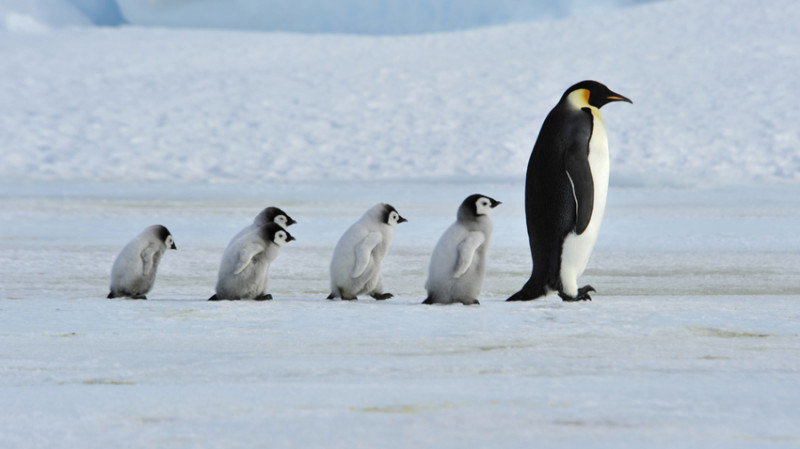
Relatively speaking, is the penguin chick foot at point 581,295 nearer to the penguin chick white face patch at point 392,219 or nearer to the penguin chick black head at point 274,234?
the penguin chick white face patch at point 392,219

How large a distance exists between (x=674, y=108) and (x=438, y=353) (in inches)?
549

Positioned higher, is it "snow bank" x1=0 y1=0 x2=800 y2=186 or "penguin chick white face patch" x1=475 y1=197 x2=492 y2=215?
"snow bank" x1=0 y1=0 x2=800 y2=186

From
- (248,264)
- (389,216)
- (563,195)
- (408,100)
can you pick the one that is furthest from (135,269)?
(408,100)

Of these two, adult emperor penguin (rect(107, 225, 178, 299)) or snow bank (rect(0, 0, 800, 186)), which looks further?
snow bank (rect(0, 0, 800, 186))

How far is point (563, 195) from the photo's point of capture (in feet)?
13.1

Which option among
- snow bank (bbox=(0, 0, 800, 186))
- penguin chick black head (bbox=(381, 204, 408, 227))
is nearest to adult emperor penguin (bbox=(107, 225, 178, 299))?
penguin chick black head (bbox=(381, 204, 408, 227))

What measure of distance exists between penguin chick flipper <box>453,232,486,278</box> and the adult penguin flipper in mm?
550

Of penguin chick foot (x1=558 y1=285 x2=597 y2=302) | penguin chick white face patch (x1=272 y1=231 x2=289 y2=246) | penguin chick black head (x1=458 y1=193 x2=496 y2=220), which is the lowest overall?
penguin chick foot (x1=558 y1=285 x2=597 y2=302)

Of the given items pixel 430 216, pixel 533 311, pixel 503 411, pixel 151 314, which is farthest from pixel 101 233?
pixel 503 411

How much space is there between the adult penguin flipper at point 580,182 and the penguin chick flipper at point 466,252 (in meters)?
0.55

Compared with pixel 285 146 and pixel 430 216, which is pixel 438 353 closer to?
pixel 430 216

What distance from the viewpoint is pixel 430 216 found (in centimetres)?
866

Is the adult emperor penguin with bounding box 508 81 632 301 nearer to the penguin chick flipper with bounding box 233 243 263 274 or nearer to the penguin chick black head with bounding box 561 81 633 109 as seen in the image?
the penguin chick black head with bounding box 561 81 633 109

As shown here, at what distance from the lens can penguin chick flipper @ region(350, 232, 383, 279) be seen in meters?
3.84
